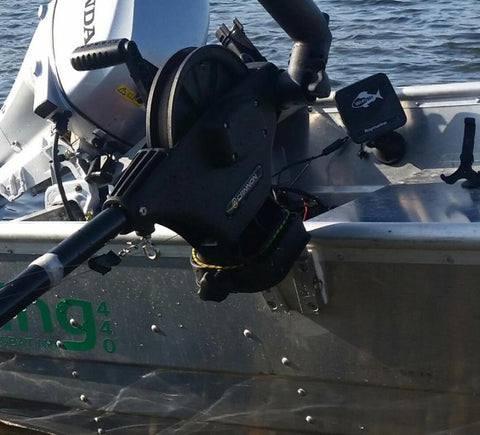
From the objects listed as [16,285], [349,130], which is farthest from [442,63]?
[16,285]

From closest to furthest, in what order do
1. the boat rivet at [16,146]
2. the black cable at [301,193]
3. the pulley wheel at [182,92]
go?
the pulley wheel at [182,92] < the black cable at [301,193] < the boat rivet at [16,146]

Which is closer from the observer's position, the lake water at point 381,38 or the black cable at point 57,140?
the black cable at point 57,140

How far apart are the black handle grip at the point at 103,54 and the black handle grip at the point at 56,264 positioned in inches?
21.4

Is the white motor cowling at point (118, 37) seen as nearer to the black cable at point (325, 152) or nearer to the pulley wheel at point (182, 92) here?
the black cable at point (325, 152)

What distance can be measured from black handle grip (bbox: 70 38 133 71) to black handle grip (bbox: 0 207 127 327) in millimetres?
545

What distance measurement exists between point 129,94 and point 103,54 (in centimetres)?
74

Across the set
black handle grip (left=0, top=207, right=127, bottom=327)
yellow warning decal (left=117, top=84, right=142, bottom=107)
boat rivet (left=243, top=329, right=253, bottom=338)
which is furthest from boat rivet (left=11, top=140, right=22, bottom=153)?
black handle grip (left=0, top=207, right=127, bottom=327)

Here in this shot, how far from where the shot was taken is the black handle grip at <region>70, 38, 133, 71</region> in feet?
8.35

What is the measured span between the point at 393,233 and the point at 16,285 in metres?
1.06

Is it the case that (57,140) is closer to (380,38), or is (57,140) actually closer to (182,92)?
(182,92)

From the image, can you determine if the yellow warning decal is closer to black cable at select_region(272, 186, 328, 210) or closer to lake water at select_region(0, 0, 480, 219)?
black cable at select_region(272, 186, 328, 210)

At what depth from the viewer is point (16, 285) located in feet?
6.58

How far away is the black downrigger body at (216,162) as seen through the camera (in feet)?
7.32

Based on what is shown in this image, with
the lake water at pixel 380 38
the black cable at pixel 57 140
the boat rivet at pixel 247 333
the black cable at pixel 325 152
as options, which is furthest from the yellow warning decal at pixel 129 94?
the lake water at pixel 380 38
